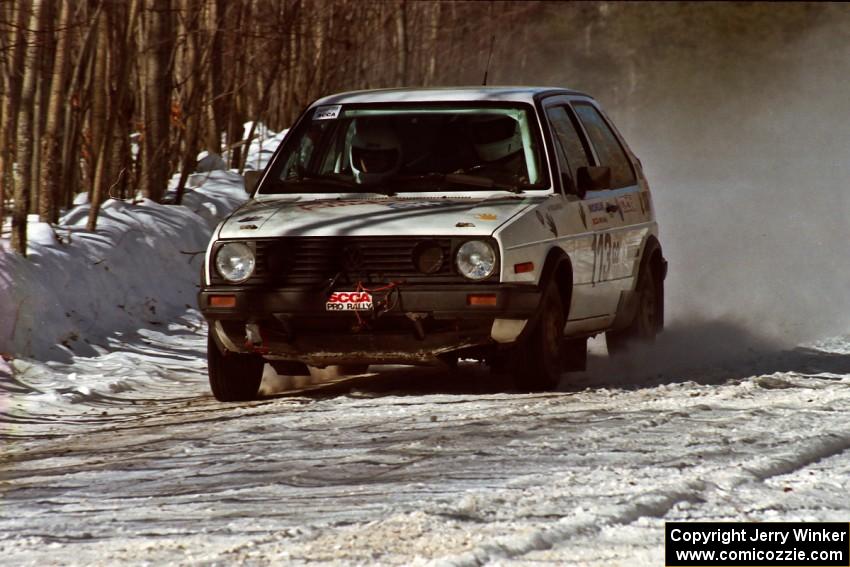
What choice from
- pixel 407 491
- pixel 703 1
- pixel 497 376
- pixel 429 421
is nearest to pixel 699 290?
pixel 497 376

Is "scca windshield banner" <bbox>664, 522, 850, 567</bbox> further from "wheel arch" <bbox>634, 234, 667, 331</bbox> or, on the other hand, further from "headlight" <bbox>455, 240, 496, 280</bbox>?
"wheel arch" <bbox>634, 234, 667, 331</bbox>

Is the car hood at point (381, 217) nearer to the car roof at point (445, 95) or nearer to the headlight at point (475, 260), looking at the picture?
the headlight at point (475, 260)

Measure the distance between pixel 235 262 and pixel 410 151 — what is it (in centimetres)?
134

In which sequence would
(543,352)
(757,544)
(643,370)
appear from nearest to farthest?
(757,544) < (543,352) < (643,370)

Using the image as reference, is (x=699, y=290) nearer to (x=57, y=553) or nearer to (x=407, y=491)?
(x=407, y=491)

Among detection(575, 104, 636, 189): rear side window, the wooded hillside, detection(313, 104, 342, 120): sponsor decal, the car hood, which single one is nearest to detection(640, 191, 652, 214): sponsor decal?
detection(575, 104, 636, 189): rear side window

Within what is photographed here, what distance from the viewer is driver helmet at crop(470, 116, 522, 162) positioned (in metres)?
9.87

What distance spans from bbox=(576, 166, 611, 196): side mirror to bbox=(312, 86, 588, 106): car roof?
1.61 ft

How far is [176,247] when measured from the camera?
47.8 ft

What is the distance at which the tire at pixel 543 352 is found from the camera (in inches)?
360

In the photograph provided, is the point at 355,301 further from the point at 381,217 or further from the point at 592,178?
the point at 592,178

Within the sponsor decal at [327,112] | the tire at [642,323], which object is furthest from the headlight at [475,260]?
the tire at [642,323]

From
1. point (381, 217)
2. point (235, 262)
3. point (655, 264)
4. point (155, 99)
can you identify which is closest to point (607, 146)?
point (655, 264)

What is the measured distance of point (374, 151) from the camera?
10016mm
